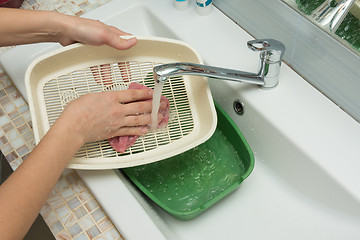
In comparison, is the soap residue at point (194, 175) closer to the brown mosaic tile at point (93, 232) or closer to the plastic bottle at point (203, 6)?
the brown mosaic tile at point (93, 232)

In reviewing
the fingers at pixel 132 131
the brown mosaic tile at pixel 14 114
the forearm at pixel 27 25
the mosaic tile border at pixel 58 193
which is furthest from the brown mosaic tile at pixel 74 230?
the forearm at pixel 27 25

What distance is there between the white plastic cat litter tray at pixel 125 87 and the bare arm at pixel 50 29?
4 centimetres

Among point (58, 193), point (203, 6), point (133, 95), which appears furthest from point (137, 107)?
point (203, 6)

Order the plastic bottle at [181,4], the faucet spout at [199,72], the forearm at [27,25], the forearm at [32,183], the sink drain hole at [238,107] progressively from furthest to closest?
the plastic bottle at [181,4], the sink drain hole at [238,107], the forearm at [27,25], the faucet spout at [199,72], the forearm at [32,183]

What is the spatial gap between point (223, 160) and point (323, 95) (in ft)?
0.90

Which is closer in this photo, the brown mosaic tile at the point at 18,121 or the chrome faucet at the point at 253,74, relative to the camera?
the chrome faucet at the point at 253,74

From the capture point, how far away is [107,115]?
91 centimetres

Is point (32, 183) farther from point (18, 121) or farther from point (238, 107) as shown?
point (238, 107)

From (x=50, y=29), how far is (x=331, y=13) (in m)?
0.59

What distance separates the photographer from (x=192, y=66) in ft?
2.83

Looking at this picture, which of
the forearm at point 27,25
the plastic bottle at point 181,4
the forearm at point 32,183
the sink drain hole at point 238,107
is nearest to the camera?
the forearm at point 32,183

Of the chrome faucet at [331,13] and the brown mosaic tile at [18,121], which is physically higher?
the chrome faucet at [331,13]

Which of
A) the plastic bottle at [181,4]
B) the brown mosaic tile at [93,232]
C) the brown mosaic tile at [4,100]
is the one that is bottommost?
the brown mosaic tile at [4,100]

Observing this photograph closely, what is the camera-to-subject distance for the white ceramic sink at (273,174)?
2.93 ft
